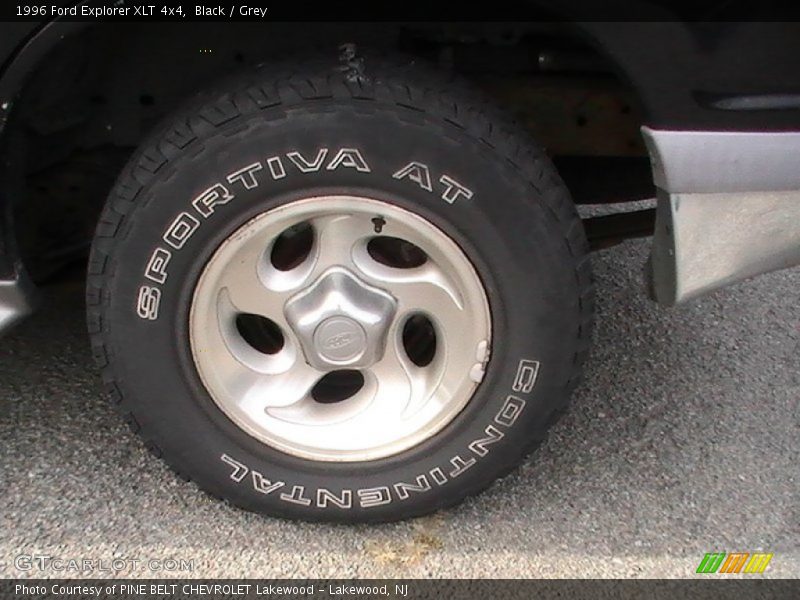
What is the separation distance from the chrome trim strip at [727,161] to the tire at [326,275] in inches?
9.6

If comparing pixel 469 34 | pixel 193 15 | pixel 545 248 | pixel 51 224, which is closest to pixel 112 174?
pixel 51 224

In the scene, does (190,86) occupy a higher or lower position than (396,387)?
higher

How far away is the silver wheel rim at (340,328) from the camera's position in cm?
198

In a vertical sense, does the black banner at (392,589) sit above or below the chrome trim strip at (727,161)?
below

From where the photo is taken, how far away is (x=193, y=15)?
1.90 m

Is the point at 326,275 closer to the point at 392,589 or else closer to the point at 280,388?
the point at 280,388

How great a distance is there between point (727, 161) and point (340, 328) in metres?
0.88

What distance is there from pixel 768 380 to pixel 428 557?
1263mm

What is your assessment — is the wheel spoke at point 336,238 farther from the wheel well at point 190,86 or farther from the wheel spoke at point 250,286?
the wheel well at point 190,86

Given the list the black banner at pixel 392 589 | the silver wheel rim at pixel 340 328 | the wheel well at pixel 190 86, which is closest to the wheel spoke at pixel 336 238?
the silver wheel rim at pixel 340 328

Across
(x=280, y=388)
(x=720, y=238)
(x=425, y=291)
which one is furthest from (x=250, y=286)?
(x=720, y=238)

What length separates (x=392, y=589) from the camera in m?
2.07

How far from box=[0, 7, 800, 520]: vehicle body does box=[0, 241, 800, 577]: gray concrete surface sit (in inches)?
10.9

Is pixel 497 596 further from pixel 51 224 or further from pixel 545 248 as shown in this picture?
pixel 51 224
